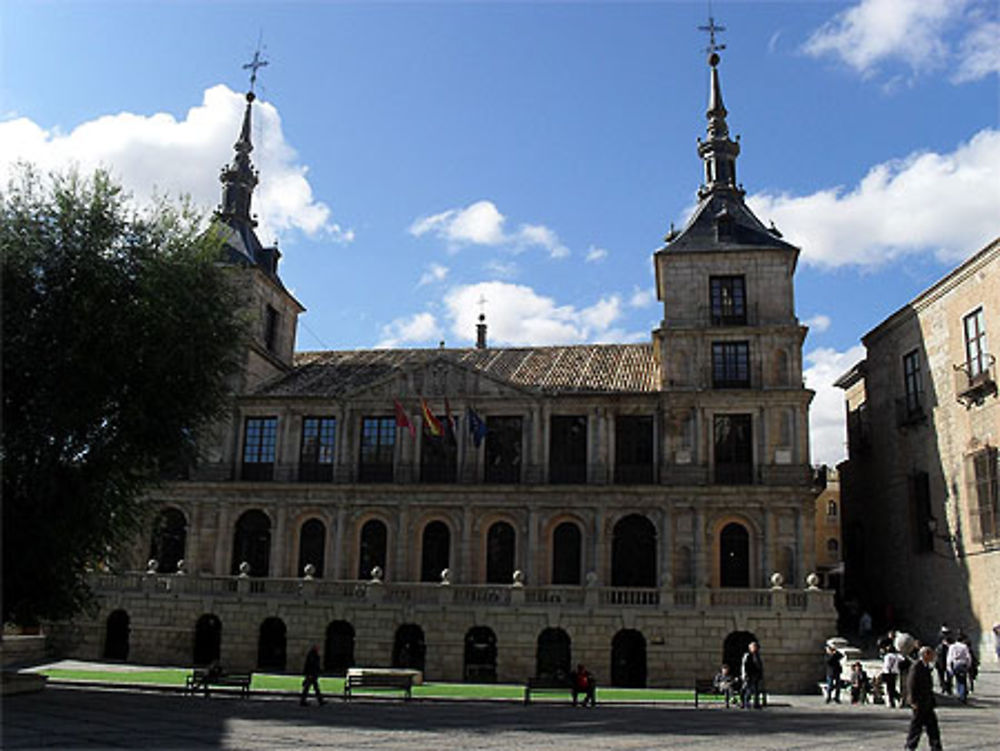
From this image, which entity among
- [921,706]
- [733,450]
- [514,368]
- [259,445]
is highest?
[514,368]

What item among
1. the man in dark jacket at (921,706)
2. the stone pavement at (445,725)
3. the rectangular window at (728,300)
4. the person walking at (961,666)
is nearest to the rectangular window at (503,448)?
the rectangular window at (728,300)

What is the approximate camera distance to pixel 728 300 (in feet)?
124

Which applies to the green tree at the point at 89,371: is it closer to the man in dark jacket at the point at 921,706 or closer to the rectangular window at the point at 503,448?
the rectangular window at the point at 503,448

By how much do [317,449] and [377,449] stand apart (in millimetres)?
2850

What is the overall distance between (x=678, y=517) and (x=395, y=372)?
527 inches

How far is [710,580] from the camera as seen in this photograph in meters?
34.3

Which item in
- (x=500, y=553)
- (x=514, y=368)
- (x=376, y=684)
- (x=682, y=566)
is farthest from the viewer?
(x=514, y=368)

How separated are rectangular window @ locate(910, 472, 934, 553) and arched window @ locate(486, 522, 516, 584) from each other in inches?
594

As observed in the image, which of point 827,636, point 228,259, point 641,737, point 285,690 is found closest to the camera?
point 641,737

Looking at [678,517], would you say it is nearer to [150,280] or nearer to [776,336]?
[776,336]

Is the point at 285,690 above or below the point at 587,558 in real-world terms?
below

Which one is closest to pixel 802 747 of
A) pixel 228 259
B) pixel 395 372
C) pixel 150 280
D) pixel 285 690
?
pixel 285 690

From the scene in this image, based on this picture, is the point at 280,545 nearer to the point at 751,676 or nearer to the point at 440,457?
the point at 440,457

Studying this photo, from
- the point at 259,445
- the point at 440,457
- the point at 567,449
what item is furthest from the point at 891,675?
the point at 259,445
